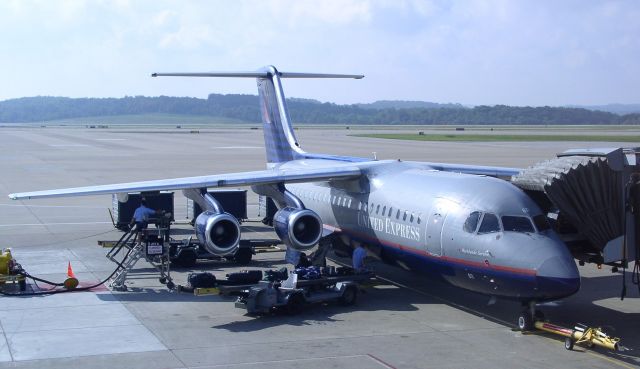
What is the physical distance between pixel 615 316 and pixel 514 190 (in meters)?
3.91

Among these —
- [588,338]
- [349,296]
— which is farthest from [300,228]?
[588,338]

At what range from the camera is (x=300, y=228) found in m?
22.4

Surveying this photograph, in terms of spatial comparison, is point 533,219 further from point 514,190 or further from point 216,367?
point 216,367

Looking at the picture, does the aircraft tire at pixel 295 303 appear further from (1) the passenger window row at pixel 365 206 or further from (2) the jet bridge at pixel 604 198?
(2) the jet bridge at pixel 604 198

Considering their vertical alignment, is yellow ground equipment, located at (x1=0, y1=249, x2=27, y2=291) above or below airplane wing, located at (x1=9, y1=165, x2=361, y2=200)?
below

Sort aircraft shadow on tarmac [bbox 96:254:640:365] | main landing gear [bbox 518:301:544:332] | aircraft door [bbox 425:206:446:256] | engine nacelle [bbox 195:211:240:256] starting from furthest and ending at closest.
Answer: engine nacelle [bbox 195:211:240:256], aircraft door [bbox 425:206:446:256], aircraft shadow on tarmac [bbox 96:254:640:365], main landing gear [bbox 518:301:544:332]

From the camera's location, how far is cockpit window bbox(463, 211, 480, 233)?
18.3 metres

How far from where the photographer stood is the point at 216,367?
49.4 ft

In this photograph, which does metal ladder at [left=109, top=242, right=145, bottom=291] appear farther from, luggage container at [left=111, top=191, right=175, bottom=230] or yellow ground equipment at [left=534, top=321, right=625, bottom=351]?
yellow ground equipment at [left=534, top=321, right=625, bottom=351]

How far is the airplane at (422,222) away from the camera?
17312 millimetres

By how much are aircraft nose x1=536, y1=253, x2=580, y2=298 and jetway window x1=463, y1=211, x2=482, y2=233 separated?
191 centimetres

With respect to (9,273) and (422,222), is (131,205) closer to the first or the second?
(9,273)

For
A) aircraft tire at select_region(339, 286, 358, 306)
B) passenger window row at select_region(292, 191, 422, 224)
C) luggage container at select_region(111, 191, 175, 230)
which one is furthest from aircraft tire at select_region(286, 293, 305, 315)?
luggage container at select_region(111, 191, 175, 230)

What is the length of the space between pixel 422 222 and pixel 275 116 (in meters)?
11.9
